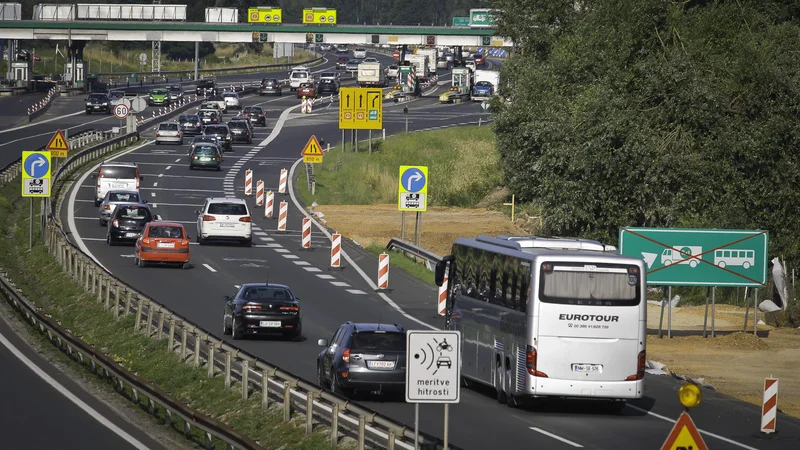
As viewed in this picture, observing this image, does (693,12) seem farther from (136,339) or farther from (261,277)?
(136,339)

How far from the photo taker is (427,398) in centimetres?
1241

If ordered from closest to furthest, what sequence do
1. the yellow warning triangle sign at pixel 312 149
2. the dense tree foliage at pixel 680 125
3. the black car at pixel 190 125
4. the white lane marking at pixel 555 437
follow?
the white lane marking at pixel 555 437 < the dense tree foliage at pixel 680 125 < the yellow warning triangle sign at pixel 312 149 < the black car at pixel 190 125

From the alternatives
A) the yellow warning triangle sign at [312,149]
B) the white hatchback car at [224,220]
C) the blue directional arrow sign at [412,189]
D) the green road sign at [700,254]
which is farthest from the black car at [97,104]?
the green road sign at [700,254]

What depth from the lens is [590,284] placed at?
19766 mm

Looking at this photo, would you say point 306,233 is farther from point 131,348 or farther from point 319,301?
point 131,348

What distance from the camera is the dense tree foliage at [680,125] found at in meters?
33.0

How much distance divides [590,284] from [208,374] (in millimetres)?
6693

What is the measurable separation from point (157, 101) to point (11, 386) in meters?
91.2

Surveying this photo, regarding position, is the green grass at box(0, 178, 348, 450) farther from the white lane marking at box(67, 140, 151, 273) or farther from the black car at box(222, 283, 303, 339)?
the black car at box(222, 283, 303, 339)

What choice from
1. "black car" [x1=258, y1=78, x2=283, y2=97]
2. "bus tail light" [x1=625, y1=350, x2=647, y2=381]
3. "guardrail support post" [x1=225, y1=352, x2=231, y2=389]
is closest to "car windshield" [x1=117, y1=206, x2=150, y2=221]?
"guardrail support post" [x1=225, y1=352, x2=231, y2=389]

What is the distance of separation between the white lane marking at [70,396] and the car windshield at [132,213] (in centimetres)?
1516

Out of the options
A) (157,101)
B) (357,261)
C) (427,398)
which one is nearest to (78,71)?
(157,101)

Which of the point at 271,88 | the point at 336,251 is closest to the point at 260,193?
the point at 336,251

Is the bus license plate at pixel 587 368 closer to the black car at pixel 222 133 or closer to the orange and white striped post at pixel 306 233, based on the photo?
the orange and white striped post at pixel 306 233
